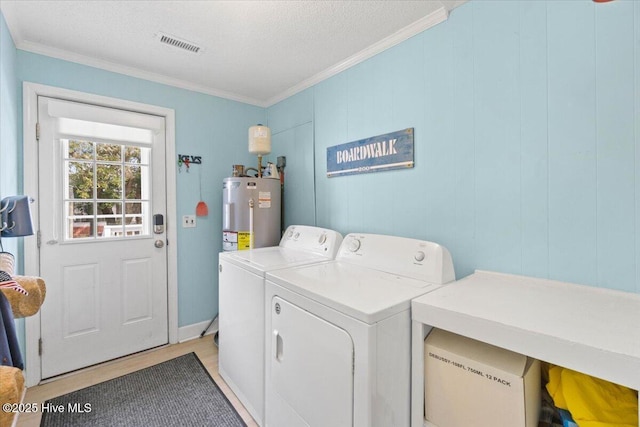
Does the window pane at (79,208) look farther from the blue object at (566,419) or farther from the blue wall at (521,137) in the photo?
the blue object at (566,419)

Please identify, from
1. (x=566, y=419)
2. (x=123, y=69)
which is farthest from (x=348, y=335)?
(x=123, y=69)

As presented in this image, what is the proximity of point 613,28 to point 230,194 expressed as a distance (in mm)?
2377

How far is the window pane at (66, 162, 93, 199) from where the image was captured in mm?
2170

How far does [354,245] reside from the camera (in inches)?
71.8

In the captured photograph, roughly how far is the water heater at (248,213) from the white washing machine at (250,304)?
0.26 m

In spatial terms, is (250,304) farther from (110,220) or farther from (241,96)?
(241,96)

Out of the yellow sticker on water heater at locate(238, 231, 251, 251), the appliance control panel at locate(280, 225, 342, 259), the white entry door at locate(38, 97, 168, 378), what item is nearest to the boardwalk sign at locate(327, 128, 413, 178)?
the appliance control panel at locate(280, 225, 342, 259)

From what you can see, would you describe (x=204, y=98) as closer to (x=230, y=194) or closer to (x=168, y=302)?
(x=230, y=194)

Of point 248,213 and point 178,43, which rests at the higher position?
point 178,43

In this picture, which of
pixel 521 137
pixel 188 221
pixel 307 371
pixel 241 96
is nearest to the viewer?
pixel 307 371

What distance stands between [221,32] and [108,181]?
4.83ft

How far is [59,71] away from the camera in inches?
81.6

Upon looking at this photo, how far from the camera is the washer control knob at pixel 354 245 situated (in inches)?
A: 71.1

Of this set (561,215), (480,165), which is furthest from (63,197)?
(561,215)
